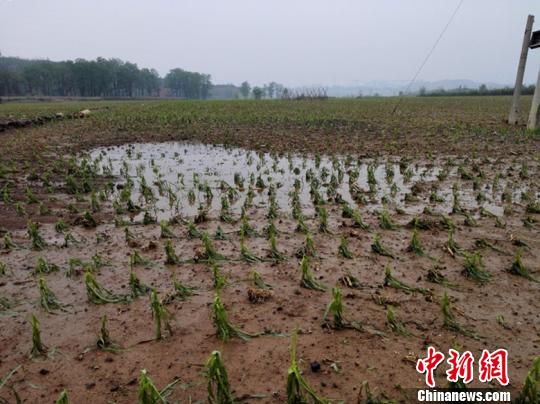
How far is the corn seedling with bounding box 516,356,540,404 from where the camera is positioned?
2215mm

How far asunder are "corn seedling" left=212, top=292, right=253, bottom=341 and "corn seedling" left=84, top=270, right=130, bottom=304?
120 cm

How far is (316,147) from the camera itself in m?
12.0

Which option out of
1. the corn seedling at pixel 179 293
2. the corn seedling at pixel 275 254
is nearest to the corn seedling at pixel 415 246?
the corn seedling at pixel 275 254

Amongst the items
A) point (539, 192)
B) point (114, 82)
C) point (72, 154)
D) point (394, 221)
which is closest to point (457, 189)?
point (539, 192)

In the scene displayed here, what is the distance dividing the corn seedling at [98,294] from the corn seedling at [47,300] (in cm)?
29

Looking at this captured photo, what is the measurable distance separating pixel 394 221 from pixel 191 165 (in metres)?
6.24

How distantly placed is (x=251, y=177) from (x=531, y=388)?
21.5ft

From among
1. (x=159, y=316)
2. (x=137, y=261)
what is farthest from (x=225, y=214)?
(x=159, y=316)

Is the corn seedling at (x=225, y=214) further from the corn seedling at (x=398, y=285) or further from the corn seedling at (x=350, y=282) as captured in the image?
the corn seedling at (x=398, y=285)

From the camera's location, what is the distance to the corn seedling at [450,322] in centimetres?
307

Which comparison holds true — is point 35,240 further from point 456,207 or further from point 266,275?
point 456,207

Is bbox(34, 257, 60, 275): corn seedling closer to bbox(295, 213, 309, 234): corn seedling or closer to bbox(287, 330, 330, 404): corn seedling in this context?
bbox(295, 213, 309, 234): corn seedling

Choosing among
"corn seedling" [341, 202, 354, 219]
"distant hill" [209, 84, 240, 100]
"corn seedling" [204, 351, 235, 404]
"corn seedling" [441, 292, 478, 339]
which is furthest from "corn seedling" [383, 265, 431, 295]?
"distant hill" [209, 84, 240, 100]

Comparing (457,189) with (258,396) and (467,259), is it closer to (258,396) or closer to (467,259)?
(467,259)
